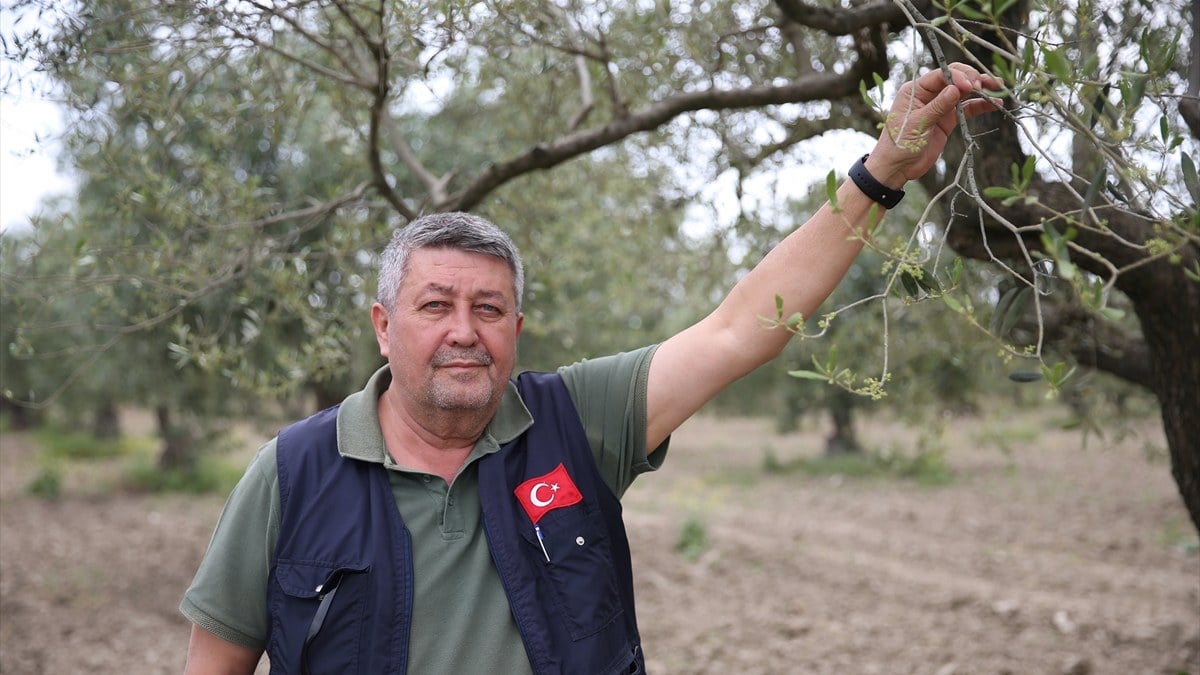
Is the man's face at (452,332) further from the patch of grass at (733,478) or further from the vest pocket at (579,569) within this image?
the patch of grass at (733,478)

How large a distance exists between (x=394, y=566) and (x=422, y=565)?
64 mm

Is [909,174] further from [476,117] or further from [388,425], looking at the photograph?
[476,117]

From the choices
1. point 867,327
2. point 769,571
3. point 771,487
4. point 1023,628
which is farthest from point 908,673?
Answer: point 771,487

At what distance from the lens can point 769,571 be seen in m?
10.2

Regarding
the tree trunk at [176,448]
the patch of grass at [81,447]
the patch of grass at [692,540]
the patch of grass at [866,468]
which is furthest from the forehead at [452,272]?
the patch of grass at [81,447]

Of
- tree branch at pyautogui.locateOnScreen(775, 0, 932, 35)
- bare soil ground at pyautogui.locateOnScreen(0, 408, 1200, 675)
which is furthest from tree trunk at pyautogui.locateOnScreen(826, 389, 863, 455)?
tree branch at pyautogui.locateOnScreen(775, 0, 932, 35)

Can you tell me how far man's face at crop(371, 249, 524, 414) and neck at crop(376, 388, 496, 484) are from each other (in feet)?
0.12

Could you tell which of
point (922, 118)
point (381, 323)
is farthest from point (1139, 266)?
point (381, 323)

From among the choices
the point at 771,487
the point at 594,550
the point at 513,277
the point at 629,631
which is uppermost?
the point at 513,277

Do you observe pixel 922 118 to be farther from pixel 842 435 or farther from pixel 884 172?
pixel 842 435

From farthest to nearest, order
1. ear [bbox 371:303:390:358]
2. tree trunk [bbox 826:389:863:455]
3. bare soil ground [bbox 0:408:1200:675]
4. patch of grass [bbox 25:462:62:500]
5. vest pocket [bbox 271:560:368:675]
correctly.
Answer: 1. tree trunk [bbox 826:389:863:455]
2. patch of grass [bbox 25:462:62:500]
3. bare soil ground [bbox 0:408:1200:675]
4. ear [bbox 371:303:390:358]
5. vest pocket [bbox 271:560:368:675]

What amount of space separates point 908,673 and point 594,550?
4.71 m

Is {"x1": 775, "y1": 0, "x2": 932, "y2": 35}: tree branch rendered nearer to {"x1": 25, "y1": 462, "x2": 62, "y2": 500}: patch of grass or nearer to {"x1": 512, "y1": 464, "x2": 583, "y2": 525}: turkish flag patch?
{"x1": 512, "y1": 464, "x2": 583, "y2": 525}: turkish flag patch

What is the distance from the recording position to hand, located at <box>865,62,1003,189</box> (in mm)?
1909
